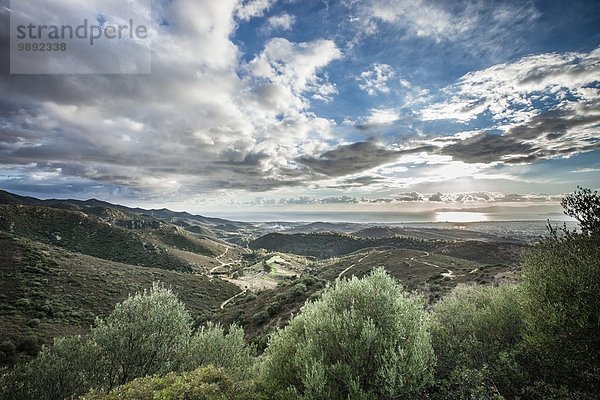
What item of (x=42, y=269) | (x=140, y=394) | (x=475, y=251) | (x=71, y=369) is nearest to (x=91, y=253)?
(x=42, y=269)

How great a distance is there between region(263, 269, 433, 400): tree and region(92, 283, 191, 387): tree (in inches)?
497

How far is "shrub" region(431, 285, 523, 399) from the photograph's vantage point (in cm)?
1319

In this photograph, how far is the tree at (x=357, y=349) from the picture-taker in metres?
12.4

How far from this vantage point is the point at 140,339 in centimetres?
2381

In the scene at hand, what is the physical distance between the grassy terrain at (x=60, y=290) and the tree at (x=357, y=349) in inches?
2179

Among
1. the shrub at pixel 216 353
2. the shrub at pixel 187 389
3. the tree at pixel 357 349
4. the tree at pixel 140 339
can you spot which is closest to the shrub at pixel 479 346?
the tree at pixel 357 349

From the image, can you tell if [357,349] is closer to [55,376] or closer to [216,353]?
[216,353]

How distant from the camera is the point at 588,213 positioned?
1850 centimetres

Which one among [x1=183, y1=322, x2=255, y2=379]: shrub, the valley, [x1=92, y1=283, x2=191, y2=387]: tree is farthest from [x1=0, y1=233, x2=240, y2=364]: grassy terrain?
[x1=183, y1=322, x2=255, y2=379]: shrub

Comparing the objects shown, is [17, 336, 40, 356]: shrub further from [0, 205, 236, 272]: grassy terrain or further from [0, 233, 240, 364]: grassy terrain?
[0, 205, 236, 272]: grassy terrain

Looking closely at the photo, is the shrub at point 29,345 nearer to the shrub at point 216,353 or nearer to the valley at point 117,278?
the valley at point 117,278

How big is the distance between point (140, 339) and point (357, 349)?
812 inches

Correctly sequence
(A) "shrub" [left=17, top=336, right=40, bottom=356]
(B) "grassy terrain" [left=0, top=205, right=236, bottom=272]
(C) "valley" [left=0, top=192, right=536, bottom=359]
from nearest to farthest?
1. (A) "shrub" [left=17, top=336, right=40, bottom=356]
2. (C) "valley" [left=0, top=192, right=536, bottom=359]
3. (B) "grassy terrain" [left=0, top=205, right=236, bottom=272]

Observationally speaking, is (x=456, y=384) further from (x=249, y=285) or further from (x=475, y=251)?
(x=475, y=251)
